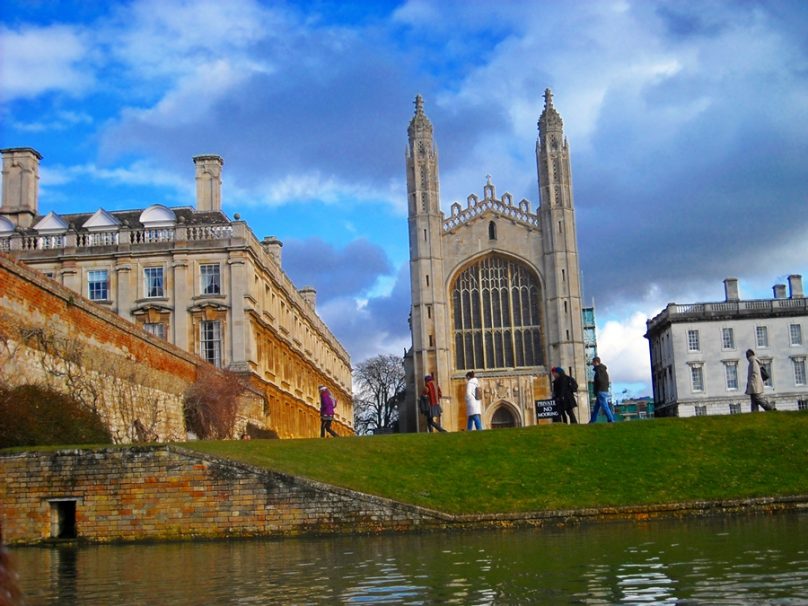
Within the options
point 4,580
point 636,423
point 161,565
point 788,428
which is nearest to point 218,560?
point 161,565

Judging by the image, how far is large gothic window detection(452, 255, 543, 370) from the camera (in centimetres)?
6712

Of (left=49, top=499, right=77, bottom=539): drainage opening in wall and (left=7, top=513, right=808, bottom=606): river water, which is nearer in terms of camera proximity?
(left=7, top=513, right=808, bottom=606): river water

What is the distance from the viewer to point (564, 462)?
808 inches

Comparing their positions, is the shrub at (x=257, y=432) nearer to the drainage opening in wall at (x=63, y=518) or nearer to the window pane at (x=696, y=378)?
the drainage opening in wall at (x=63, y=518)

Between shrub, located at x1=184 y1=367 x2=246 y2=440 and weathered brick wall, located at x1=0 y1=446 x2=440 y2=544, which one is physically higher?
shrub, located at x1=184 y1=367 x2=246 y2=440

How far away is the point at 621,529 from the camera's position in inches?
607

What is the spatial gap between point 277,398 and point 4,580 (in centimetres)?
4743

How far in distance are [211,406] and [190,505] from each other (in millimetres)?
17282

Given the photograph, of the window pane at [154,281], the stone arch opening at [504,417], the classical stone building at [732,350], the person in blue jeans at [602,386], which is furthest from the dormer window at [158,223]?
the classical stone building at [732,350]

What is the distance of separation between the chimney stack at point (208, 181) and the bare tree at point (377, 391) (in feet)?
157

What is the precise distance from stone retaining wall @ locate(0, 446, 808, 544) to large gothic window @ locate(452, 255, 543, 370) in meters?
49.0

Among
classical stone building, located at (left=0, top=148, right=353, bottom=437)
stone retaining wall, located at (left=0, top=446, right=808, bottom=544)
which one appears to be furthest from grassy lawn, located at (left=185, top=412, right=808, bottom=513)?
classical stone building, located at (left=0, top=148, right=353, bottom=437)

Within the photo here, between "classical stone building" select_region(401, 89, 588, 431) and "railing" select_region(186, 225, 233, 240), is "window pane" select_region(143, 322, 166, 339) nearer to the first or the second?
"railing" select_region(186, 225, 233, 240)

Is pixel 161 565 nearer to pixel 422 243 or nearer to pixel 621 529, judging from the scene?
pixel 621 529
